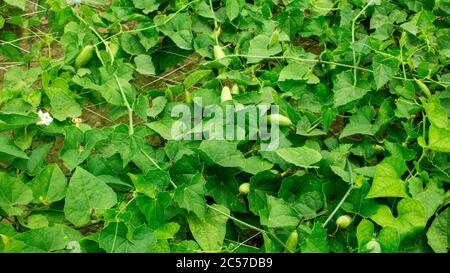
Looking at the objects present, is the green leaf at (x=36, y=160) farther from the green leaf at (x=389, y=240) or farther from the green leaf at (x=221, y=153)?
the green leaf at (x=389, y=240)

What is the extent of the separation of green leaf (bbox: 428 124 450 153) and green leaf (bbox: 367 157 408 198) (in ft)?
→ 0.29

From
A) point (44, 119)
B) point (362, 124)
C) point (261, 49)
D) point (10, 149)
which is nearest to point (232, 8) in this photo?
point (261, 49)

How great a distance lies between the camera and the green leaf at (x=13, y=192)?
3.45 feet

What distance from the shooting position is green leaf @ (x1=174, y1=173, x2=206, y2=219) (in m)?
1.06

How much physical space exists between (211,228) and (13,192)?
0.38 metres

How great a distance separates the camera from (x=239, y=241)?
44.8 inches

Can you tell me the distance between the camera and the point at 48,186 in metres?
1.08

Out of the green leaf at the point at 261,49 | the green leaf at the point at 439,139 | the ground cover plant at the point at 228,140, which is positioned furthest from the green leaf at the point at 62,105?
the green leaf at the point at 439,139

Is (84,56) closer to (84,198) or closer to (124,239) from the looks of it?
(84,198)

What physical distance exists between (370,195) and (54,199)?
60cm

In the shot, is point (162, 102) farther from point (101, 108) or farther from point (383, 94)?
point (383, 94)

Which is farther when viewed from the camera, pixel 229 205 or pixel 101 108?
pixel 101 108

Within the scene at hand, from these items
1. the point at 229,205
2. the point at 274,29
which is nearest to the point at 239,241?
the point at 229,205

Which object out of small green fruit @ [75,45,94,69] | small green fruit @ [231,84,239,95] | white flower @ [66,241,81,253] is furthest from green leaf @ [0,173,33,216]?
small green fruit @ [231,84,239,95]
